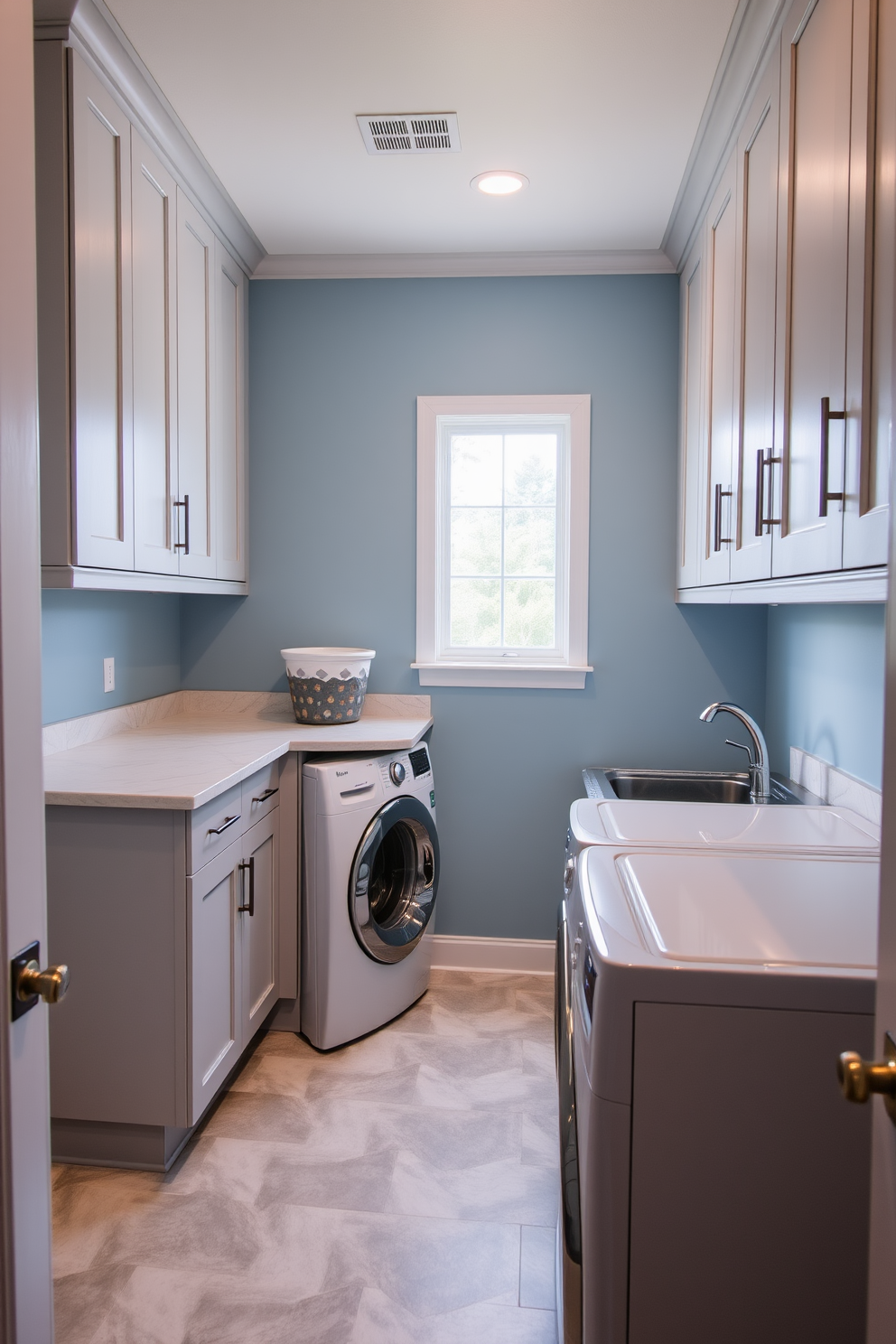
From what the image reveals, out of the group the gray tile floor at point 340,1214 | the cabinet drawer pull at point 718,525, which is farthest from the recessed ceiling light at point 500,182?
the gray tile floor at point 340,1214

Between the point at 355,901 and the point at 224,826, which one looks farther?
the point at 355,901

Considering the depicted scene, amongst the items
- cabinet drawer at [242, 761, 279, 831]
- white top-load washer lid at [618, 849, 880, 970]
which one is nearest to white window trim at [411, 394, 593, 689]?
cabinet drawer at [242, 761, 279, 831]

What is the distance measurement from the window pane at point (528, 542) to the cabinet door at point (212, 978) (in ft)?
4.96

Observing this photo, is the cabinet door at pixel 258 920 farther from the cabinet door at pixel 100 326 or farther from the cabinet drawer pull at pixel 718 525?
the cabinet drawer pull at pixel 718 525

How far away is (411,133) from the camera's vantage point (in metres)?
2.29

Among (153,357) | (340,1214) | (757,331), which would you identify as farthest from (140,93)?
(340,1214)

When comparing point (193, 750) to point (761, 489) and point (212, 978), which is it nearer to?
point (212, 978)

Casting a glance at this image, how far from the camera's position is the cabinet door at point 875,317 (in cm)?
108

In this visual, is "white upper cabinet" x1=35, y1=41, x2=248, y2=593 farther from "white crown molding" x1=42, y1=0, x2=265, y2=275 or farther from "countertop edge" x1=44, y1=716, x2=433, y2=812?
"countertop edge" x1=44, y1=716, x2=433, y2=812

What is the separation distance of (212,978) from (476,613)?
5.36 feet

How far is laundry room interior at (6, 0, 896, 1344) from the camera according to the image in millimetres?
1075

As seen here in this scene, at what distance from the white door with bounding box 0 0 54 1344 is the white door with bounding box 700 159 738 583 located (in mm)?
1611

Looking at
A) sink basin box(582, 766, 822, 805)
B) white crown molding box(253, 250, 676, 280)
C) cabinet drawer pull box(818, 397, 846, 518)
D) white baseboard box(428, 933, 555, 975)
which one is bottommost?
white baseboard box(428, 933, 555, 975)

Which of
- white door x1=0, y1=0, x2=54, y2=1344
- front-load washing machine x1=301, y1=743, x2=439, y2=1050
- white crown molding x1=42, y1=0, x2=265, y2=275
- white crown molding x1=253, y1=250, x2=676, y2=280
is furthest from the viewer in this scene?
white crown molding x1=253, y1=250, x2=676, y2=280
